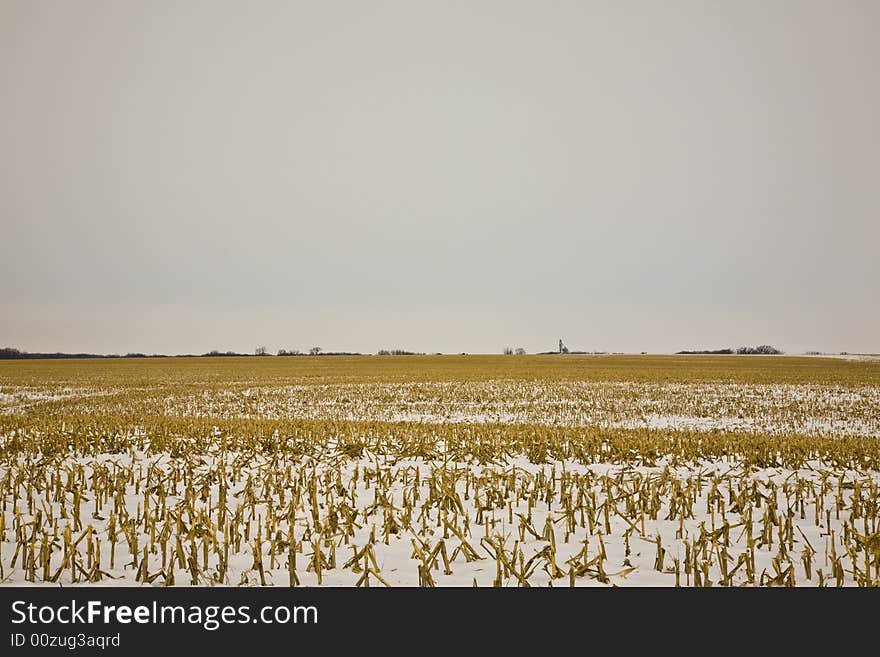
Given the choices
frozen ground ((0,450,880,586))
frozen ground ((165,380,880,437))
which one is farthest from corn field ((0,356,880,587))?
frozen ground ((165,380,880,437))

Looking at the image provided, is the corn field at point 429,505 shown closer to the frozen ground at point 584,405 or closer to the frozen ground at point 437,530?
the frozen ground at point 437,530

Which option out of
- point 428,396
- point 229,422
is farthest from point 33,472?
point 428,396

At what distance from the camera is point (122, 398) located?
88.7 ft

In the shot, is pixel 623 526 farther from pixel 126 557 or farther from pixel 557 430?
pixel 557 430

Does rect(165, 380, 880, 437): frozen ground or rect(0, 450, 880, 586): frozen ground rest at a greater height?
rect(0, 450, 880, 586): frozen ground

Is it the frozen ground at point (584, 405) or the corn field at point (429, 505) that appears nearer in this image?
the corn field at point (429, 505)

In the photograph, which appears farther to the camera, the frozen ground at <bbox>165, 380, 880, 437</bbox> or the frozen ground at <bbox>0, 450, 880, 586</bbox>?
the frozen ground at <bbox>165, 380, 880, 437</bbox>

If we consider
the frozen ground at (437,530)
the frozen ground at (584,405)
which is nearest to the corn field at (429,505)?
the frozen ground at (437,530)

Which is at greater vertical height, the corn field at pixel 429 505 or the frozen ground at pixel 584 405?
the corn field at pixel 429 505

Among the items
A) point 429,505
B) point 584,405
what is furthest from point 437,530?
point 584,405

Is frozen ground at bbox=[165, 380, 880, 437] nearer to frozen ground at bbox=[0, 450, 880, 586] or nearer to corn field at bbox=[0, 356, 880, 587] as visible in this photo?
corn field at bbox=[0, 356, 880, 587]

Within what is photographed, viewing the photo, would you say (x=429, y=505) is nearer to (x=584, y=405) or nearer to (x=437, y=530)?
(x=437, y=530)

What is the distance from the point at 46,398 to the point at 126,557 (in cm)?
2899

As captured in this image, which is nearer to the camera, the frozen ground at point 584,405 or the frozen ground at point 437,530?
the frozen ground at point 437,530
